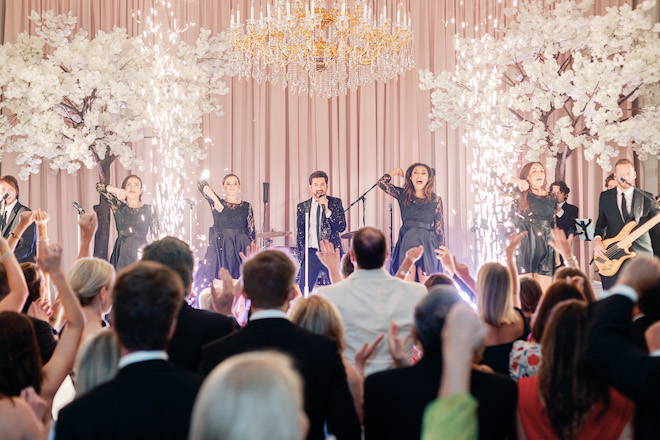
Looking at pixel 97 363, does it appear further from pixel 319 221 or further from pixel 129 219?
pixel 129 219

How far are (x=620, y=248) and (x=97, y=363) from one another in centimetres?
633

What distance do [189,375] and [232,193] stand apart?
7.27 metres

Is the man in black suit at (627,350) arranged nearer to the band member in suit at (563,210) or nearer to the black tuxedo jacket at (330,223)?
the band member in suit at (563,210)

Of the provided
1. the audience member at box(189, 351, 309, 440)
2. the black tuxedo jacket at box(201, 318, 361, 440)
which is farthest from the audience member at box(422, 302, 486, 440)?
the black tuxedo jacket at box(201, 318, 361, 440)

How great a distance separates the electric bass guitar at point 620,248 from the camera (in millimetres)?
7266

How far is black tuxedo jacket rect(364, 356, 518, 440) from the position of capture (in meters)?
1.87

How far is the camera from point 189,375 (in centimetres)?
169

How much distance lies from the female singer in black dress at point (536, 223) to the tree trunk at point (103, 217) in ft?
15.7

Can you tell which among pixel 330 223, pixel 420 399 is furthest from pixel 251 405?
pixel 330 223

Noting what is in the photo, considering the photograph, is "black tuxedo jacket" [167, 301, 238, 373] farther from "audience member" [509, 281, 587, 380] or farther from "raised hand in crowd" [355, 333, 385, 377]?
"audience member" [509, 281, 587, 380]

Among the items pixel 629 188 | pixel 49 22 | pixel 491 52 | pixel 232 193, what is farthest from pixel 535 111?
pixel 49 22

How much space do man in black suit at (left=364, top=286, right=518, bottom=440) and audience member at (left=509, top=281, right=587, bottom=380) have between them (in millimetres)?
792

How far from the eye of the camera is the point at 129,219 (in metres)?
8.52

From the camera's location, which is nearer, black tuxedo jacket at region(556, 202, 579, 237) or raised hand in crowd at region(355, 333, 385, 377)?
raised hand in crowd at region(355, 333, 385, 377)
